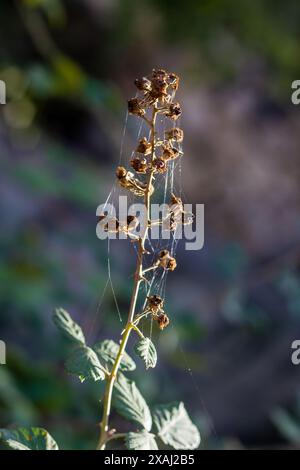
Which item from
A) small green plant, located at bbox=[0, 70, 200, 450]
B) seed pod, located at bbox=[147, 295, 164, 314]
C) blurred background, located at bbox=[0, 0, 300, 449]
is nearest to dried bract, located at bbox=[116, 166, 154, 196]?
small green plant, located at bbox=[0, 70, 200, 450]

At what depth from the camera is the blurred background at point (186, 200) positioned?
1960 millimetres

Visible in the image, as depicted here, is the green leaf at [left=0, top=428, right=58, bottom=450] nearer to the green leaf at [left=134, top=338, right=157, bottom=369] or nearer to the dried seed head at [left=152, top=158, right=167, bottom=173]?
the green leaf at [left=134, top=338, right=157, bottom=369]

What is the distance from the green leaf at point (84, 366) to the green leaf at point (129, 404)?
0.27 ft

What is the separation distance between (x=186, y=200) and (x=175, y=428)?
247 centimetres

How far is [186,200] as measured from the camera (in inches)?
128

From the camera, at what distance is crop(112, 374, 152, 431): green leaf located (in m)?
0.76

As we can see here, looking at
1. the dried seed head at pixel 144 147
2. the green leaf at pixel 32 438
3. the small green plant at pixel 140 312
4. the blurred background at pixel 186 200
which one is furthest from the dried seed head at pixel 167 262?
the blurred background at pixel 186 200

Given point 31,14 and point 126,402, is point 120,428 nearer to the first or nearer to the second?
point 126,402

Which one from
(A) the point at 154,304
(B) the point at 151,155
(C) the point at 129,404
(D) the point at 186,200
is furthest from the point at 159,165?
(D) the point at 186,200

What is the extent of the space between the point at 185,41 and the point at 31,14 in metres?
0.79

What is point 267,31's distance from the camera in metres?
3.24

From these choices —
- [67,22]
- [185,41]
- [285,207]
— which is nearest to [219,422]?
[285,207]

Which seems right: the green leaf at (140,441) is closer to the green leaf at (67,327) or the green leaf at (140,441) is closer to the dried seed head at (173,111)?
the green leaf at (67,327)

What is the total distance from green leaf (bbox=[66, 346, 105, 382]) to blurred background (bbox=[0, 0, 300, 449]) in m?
0.43
